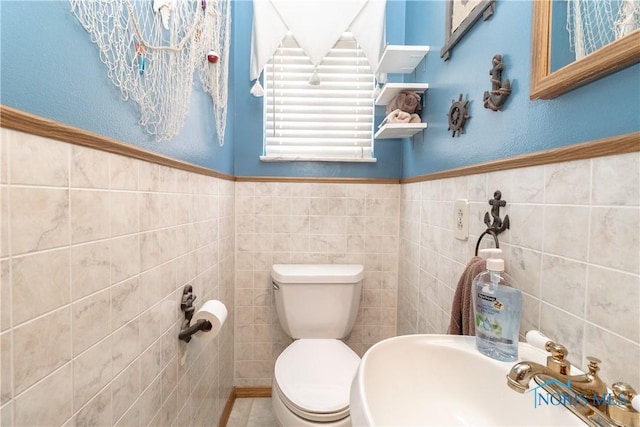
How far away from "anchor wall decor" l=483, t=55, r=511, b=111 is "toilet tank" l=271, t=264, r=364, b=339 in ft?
3.27

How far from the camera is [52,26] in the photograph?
0.50m

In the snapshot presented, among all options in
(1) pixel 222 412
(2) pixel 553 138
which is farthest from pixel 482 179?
(1) pixel 222 412

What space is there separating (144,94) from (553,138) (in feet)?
3.22

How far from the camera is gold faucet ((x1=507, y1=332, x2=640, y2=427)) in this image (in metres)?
0.40

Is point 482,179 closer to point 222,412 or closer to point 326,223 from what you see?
point 326,223

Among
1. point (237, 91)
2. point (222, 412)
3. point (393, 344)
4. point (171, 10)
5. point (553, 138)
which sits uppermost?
point (237, 91)

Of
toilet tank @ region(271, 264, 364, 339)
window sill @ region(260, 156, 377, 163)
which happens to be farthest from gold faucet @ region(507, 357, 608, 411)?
window sill @ region(260, 156, 377, 163)

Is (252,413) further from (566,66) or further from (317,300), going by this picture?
(566,66)

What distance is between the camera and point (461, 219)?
1.03m

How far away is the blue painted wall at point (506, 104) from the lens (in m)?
0.53

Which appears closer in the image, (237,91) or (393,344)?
(393,344)

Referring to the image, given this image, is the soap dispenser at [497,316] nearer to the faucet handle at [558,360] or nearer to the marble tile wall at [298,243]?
the faucet handle at [558,360]

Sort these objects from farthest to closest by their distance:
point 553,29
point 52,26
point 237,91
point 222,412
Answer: point 237,91, point 222,412, point 553,29, point 52,26

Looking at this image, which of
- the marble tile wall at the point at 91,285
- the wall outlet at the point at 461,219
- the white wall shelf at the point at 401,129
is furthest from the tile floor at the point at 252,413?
the white wall shelf at the point at 401,129
